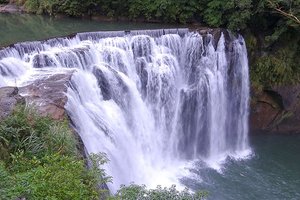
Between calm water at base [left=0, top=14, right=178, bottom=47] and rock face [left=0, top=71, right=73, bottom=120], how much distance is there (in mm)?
5105

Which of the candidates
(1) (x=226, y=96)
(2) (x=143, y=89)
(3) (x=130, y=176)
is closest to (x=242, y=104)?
(1) (x=226, y=96)

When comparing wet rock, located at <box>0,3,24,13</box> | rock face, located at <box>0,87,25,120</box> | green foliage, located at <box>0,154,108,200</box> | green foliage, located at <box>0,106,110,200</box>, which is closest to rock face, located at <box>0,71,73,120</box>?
rock face, located at <box>0,87,25,120</box>

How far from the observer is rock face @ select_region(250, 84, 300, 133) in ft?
57.1

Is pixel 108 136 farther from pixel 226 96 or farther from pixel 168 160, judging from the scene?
pixel 226 96

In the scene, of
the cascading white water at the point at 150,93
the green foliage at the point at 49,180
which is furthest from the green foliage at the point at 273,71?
the green foliage at the point at 49,180

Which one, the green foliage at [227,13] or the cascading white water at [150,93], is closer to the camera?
the cascading white water at [150,93]

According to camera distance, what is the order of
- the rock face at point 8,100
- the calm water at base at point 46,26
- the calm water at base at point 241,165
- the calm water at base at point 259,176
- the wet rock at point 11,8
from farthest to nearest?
the wet rock at point 11,8, the calm water at base at point 46,26, the calm water at base at point 241,165, the calm water at base at point 259,176, the rock face at point 8,100

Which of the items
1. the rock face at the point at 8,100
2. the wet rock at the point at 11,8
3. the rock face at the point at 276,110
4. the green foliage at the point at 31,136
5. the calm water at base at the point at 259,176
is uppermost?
the wet rock at the point at 11,8

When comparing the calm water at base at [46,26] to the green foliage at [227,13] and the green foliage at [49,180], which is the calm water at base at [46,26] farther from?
the green foliage at [49,180]

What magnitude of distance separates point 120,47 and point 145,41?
0.97 metres

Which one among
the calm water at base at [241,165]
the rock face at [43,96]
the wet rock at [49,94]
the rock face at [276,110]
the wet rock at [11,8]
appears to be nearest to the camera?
the rock face at [43,96]

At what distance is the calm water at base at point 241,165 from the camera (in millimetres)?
13742

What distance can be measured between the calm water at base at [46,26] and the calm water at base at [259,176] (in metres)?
6.65

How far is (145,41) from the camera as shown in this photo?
1505 centimetres
